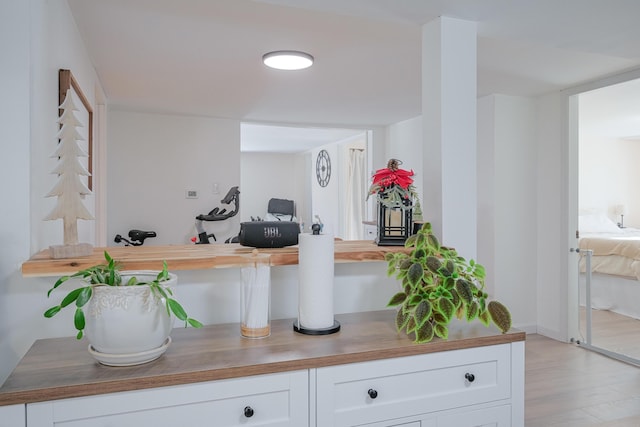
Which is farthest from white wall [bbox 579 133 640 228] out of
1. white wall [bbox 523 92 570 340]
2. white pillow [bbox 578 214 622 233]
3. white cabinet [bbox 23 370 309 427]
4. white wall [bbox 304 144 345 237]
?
white cabinet [bbox 23 370 309 427]

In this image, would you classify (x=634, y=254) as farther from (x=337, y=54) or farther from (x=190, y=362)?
(x=190, y=362)

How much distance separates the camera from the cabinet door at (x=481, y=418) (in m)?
1.39

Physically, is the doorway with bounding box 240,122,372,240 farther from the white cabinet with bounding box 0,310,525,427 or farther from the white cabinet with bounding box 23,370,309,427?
the white cabinet with bounding box 23,370,309,427

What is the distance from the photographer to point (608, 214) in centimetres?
697

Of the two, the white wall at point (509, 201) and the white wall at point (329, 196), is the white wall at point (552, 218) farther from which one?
the white wall at point (329, 196)

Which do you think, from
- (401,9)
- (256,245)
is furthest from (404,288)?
(401,9)

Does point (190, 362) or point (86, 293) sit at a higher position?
point (86, 293)

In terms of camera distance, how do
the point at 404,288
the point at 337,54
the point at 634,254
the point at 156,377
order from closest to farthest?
the point at 156,377 → the point at 404,288 → the point at 337,54 → the point at 634,254

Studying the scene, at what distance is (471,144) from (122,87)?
312cm

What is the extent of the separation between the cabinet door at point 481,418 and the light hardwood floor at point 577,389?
1304 mm

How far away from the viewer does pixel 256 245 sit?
1680 mm

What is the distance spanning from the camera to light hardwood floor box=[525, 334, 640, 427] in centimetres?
258

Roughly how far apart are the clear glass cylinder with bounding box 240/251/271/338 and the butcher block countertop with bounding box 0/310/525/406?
0.04m

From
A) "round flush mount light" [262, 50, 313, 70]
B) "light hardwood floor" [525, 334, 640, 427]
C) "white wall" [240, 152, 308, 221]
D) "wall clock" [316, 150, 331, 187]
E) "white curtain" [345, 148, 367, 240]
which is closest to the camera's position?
"light hardwood floor" [525, 334, 640, 427]
